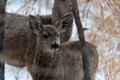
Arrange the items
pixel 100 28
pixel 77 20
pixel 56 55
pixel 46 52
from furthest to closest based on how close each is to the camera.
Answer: pixel 100 28 < pixel 56 55 < pixel 46 52 < pixel 77 20

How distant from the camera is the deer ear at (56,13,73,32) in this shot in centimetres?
729

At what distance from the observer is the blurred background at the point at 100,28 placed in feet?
28.4

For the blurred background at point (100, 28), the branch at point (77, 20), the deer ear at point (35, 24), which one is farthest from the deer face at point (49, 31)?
the blurred background at point (100, 28)

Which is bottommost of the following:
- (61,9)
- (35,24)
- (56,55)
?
(56,55)

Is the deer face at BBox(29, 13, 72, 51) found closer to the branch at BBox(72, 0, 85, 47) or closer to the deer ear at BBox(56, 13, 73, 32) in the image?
Result: the deer ear at BBox(56, 13, 73, 32)

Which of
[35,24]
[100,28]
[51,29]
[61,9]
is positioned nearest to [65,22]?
[51,29]

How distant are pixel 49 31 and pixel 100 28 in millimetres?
3541

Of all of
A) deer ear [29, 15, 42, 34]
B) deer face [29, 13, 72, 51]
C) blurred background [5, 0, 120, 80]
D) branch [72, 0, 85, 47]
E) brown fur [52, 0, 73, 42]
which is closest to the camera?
branch [72, 0, 85, 47]

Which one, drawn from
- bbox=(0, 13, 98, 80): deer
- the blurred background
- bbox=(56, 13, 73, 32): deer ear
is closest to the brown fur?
the blurred background

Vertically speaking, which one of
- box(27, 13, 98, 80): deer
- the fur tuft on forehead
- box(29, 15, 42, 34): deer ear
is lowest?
box(27, 13, 98, 80): deer

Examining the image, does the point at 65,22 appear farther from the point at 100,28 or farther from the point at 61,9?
the point at 100,28

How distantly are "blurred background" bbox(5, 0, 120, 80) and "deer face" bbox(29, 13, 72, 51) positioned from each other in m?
0.80

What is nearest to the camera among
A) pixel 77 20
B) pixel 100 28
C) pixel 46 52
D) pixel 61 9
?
pixel 77 20

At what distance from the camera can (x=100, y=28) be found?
34.7 feet
